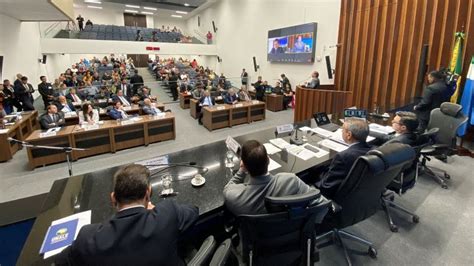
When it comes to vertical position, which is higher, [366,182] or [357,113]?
[357,113]

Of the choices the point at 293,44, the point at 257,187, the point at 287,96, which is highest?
the point at 293,44

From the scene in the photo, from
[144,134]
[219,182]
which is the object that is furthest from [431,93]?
[144,134]

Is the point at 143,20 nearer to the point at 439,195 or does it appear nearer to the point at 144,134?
the point at 144,134

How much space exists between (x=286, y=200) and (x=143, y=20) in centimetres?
2269

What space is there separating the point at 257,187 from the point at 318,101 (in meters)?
4.82

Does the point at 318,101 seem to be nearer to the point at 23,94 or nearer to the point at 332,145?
the point at 332,145

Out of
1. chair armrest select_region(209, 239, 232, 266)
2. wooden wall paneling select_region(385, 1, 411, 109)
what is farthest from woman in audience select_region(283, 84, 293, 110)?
chair armrest select_region(209, 239, 232, 266)

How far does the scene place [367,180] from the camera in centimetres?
164

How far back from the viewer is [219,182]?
1.81 m

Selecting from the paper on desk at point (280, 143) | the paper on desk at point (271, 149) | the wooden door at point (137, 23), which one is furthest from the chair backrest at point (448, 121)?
the wooden door at point (137, 23)

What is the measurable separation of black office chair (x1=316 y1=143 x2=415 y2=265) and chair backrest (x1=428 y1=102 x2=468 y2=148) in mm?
2100

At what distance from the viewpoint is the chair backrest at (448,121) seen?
3197mm

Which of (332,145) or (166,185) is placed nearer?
(166,185)

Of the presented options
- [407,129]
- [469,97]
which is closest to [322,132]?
[407,129]
